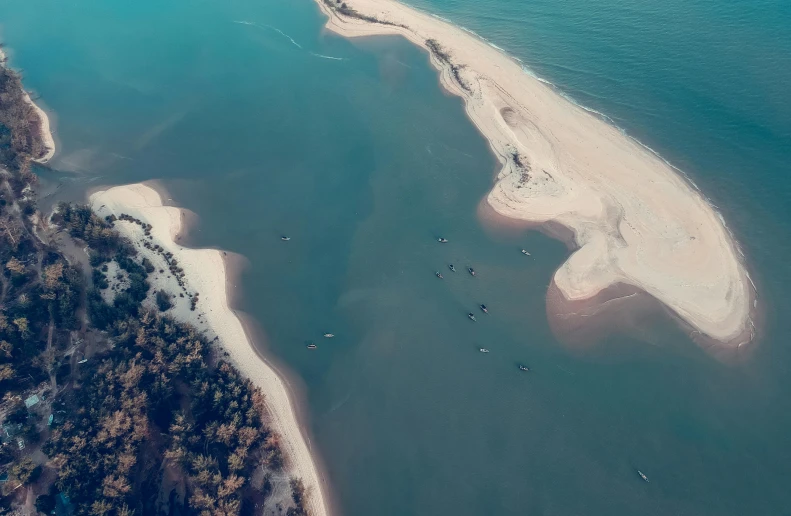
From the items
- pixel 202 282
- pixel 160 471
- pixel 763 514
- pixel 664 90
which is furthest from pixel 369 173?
pixel 763 514

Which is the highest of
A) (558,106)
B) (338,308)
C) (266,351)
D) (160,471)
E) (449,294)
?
(558,106)

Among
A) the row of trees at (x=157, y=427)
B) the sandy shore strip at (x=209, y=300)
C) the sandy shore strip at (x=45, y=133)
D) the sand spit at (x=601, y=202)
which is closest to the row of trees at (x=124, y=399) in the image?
the row of trees at (x=157, y=427)

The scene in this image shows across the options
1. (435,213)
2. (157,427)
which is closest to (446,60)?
(435,213)

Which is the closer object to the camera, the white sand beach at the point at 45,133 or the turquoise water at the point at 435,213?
the turquoise water at the point at 435,213

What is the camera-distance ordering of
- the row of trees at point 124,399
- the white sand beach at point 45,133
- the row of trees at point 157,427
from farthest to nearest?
the white sand beach at point 45,133, the row of trees at point 124,399, the row of trees at point 157,427

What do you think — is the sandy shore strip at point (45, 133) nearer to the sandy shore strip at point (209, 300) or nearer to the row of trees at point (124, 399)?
the sandy shore strip at point (209, 300)

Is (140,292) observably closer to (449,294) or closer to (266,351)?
(266,351)
